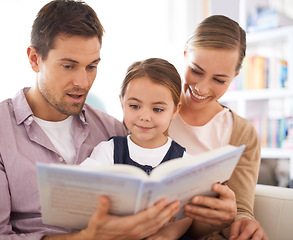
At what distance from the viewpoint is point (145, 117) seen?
1285mm

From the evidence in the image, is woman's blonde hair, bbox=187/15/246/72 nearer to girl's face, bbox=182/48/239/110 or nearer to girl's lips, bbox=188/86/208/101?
girl's face, bbox=182/48/239/110

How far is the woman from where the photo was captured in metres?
1.54

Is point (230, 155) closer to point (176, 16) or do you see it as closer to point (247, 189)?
point (247, 189)

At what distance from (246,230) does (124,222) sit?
62 centimetres

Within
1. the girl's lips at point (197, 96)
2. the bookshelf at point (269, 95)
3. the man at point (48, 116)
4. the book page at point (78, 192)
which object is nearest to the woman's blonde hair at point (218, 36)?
the girl's lips at point (197, 96)

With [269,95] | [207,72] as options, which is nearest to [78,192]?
[207,72]

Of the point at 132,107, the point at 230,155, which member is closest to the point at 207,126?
the point at 132,107

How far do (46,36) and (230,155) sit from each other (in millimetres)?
927

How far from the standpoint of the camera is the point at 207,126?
1720mm

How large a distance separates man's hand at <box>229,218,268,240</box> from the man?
2.23 feet

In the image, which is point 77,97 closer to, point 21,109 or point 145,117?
point 21,109

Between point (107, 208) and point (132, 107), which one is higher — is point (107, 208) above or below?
below

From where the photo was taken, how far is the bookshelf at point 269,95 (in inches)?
121

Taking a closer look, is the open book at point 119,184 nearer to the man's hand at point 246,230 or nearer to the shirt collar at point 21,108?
the man's hand at point 246,230
